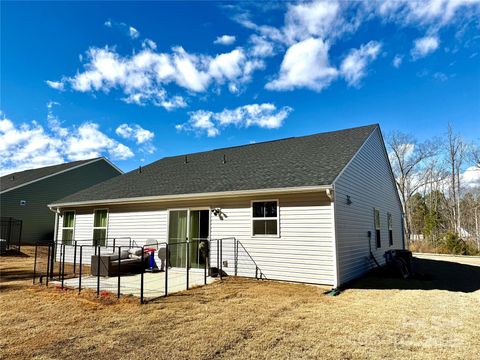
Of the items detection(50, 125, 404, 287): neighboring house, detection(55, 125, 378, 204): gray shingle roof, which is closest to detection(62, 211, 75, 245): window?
detection(50, 125, 404, 287): neighboring house

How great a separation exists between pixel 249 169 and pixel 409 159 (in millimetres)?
26138

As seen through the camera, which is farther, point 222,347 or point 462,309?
point 462,309

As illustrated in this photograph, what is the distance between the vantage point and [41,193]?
22.8 m

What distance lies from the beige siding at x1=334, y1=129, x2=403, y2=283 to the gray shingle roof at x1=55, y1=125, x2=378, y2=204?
58 centimetres

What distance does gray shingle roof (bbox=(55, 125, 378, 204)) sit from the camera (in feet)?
29.6

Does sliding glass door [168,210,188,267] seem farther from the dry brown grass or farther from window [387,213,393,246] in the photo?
window [387,213,393,246]

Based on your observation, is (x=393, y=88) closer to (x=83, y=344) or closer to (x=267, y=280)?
(x=267, y=280)

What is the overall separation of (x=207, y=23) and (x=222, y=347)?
11.0m

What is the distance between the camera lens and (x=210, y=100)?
17703 mm

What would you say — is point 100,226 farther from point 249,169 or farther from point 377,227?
point 377,227

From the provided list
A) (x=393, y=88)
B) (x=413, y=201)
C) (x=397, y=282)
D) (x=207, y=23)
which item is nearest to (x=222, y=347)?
(x=397, y=282)

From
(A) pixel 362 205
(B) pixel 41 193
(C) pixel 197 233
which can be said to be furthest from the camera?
(B) pixel 41 193

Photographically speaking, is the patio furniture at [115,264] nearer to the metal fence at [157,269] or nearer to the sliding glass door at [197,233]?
the metal fence at [157,269]

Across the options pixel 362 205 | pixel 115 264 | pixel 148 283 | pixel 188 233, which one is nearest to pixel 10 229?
pixel 115 264
